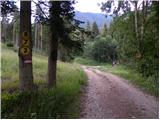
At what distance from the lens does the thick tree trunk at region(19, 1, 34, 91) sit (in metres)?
10.7

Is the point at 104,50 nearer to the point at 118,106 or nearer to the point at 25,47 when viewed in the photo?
the point at 118,106

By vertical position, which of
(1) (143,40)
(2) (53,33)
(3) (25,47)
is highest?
(2) (53,33)

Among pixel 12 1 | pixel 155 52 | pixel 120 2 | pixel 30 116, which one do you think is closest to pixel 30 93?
pixel 30 116

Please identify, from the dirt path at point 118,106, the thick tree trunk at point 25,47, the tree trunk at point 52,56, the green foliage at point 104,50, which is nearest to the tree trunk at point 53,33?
the tree trunk at point 52,56

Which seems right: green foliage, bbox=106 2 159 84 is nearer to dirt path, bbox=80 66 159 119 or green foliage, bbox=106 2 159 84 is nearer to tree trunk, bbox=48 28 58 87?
dirt path, bbox=80 66 159 119

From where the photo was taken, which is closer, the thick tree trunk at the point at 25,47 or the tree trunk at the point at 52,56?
the thick tree trunk at the point at 25,47

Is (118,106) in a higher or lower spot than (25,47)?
lower

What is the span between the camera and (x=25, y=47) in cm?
1065

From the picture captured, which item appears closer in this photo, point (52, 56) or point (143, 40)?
point (52, 56)

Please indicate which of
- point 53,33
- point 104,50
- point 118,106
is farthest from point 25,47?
point 104,50

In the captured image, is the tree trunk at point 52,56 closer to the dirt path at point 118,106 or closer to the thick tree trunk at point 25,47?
the dirt path at point 118,106

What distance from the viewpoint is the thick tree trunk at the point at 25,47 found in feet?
35.0

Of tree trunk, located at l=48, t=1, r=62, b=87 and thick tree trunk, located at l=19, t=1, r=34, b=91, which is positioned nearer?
thick tree trunk, located at l=19, t=1, r=34, b=91

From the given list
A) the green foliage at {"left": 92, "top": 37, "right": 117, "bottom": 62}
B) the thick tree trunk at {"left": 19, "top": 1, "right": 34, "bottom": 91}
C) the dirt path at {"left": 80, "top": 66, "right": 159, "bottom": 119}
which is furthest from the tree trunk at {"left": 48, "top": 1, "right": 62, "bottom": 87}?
the green foliage at {"left": 92, "top": 37, "right": 117, "bottom": 62}
